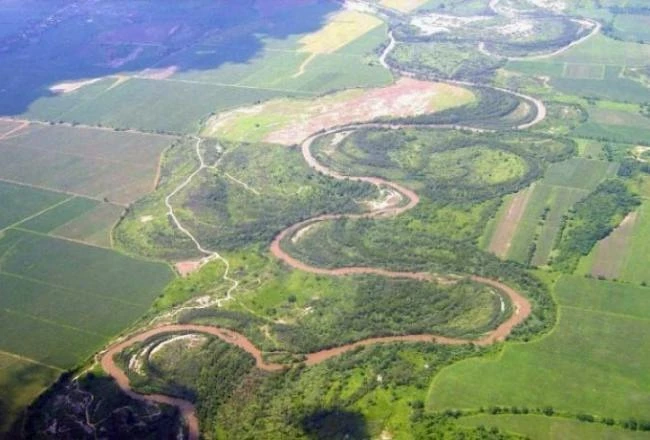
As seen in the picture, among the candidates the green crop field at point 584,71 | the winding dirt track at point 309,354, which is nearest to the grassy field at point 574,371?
the winding dirt track at point 309,354

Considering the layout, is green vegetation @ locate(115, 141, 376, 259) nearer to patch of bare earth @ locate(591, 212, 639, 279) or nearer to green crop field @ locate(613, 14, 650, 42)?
patch of bare earth @ locate(591, 212, 639, 279)

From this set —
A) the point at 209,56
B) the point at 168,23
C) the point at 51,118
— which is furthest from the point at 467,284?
the point at 168,23

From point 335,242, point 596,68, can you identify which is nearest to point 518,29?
point 596,68

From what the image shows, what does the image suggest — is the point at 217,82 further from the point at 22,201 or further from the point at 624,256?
the point at 624,256

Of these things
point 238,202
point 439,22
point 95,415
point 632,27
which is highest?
point 439,22

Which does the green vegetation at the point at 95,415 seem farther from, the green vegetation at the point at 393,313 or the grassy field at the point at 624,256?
the grassy field at the point at 624,256

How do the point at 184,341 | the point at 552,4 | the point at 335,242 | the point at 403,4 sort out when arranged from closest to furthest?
1. the point at 184,341
2. the point at 335,242
3. the point at 552,4
4. the point at 403,4

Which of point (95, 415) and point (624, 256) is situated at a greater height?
point (95, 415)
